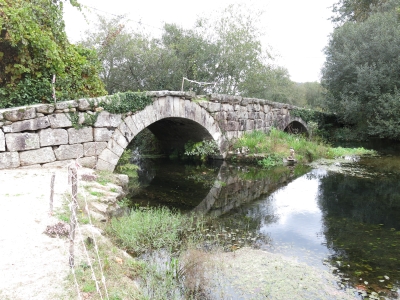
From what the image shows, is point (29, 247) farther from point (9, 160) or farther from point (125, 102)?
point (125, 102)

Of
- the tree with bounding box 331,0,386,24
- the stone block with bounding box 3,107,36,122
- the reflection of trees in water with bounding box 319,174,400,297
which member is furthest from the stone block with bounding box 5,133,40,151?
the tree with bounding box 331,0,386,24

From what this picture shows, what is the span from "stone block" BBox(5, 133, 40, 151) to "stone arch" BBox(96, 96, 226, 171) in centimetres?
145

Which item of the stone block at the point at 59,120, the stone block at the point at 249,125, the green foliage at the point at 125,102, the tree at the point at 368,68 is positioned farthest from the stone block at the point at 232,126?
the tree at the point at 368,68

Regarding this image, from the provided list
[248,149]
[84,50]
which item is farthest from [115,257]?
[248,149]

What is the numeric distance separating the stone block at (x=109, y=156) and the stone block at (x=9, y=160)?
1.72 metres

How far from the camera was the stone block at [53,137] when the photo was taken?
609 cm

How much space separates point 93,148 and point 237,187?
12.0ft

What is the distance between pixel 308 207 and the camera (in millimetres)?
6625

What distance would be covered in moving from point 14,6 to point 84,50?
2.44 metres

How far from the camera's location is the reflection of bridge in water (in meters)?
6.56

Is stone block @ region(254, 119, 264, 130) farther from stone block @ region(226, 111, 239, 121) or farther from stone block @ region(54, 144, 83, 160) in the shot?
stone block @ region(54, 144, 83, 160)

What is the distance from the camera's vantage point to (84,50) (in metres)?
9.09

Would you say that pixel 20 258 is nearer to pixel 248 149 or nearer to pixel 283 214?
pixel 283 214

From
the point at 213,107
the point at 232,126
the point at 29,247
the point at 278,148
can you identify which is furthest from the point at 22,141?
the point at 278,148
